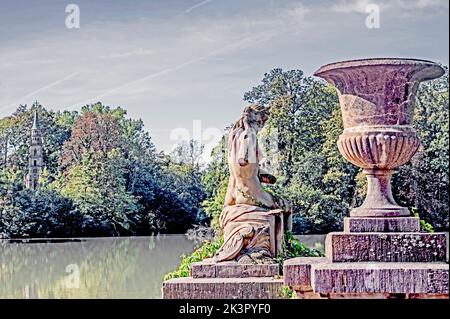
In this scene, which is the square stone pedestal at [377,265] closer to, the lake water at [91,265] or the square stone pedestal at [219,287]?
the square stone pedestal at [219,287]

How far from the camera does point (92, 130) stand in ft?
56.3

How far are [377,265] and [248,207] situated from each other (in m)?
2.34

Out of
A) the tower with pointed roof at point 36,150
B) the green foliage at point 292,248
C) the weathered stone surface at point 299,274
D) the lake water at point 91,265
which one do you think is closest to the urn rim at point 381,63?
the weathered stone surface at point 299,274

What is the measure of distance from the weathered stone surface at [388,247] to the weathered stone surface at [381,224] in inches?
3.5

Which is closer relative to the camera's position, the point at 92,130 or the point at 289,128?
the point at 289,128

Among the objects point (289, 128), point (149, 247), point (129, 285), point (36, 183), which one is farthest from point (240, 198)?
point (36, 183)

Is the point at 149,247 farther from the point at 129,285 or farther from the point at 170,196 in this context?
the point at 129,285

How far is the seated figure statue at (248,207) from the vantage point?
530cm

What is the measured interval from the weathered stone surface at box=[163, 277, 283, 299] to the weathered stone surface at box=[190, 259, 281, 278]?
16 centimetres

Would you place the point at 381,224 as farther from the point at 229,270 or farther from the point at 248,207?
the point at 248,207

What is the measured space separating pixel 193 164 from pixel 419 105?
203 inches

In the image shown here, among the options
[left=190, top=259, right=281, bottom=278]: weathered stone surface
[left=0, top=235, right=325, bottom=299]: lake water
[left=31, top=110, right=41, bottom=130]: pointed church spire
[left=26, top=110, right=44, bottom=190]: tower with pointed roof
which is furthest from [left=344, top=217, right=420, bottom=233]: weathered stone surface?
[left=31, top=110, right=41, bottom=130]: pointed church spire

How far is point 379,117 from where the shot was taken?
3.55 m

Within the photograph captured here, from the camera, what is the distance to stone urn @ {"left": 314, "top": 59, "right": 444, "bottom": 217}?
3.49 m
